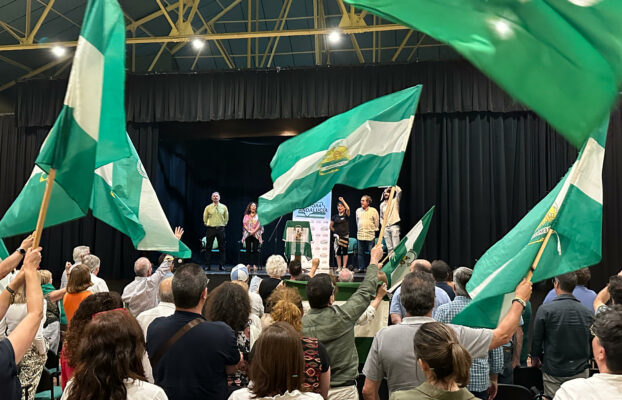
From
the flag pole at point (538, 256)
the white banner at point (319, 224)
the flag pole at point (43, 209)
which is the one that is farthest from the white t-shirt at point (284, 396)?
the white banner at point (319, 224)

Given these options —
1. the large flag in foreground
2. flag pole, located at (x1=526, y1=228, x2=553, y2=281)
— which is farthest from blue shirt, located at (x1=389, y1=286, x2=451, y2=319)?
the large flag in foreground

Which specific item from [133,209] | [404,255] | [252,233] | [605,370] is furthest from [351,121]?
[252,233]

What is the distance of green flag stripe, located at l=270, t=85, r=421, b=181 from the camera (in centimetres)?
450

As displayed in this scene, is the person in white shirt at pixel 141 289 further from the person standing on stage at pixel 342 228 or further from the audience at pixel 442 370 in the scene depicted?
the person standing on stage at pixel 342 228

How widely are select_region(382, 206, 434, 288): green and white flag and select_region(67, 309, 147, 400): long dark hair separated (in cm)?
344

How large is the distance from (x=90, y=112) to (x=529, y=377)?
3611 mm

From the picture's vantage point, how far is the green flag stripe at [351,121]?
4.50m

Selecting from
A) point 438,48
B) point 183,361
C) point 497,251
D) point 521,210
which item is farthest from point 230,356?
point 438,48

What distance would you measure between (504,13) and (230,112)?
33.1 feet

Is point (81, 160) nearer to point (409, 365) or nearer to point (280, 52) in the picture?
point (409, 365)

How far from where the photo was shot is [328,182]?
14.6 feet

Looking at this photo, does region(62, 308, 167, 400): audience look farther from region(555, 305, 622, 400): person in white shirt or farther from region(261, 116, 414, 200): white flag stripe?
region(261, 116, 414, 200): white flag stripe

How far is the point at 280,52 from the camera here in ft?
49.3

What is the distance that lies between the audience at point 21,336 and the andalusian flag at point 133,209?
1.47 meters
